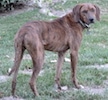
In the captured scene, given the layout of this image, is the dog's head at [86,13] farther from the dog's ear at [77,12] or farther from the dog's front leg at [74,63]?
the dog's front leg at [74,63]

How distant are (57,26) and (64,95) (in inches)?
45.9

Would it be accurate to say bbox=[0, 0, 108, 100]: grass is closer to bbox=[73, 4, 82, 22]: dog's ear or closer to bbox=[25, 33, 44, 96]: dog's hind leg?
bbox=[25, 33, 44, 96]: dog's hind leg

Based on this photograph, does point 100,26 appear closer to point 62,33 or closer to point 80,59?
point 80,59

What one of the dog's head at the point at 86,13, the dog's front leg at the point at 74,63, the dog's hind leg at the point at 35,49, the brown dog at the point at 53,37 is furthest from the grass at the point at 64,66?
the dog's head at the point at 86,13

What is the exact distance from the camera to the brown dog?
6.04 m

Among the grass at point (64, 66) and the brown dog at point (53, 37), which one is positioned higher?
the brown dog at point (53, 37)

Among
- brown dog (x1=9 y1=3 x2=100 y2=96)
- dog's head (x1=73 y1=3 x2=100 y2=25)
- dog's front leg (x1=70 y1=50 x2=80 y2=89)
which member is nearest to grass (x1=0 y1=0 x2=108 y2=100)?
dog's front leg (x1=70 y1=50 x2=80 y2=89)

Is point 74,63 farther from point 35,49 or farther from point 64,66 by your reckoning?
point 64,66

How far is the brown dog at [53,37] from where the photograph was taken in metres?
6.04

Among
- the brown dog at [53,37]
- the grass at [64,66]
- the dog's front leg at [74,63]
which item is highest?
the brown dog at [53,37]

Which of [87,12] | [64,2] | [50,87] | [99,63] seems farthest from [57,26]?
[64,2]

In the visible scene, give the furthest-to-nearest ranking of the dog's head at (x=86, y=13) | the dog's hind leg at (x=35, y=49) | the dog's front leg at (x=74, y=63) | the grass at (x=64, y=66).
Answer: the dog's front leg at (x=74, y=63) → the dog's head at (x=86, y=13) → the grass at (x=64, y=66) → the dog's hind leg at (x=35, y=49)

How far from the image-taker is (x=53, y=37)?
21.3ft

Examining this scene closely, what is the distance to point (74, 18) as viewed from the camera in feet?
22.6
